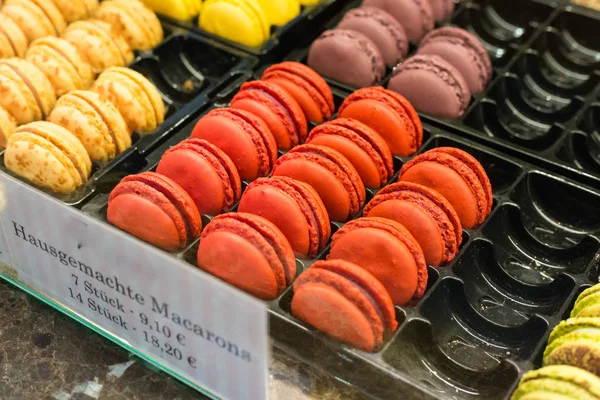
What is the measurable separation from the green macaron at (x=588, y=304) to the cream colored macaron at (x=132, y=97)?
117cm

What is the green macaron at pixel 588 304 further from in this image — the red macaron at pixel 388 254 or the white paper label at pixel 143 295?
the white paper label at pixel 143 295

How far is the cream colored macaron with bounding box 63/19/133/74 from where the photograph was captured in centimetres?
206

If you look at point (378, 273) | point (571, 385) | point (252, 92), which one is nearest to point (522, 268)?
point (378, 273)

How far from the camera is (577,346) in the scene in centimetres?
122

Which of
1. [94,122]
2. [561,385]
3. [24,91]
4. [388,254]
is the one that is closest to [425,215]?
[388,254]

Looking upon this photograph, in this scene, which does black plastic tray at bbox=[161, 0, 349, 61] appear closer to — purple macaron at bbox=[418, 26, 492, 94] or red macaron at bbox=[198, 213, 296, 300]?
purple macaron at bbox=[418, 26, 492, 94]

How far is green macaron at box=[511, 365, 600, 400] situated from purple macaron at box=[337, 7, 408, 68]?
1245mm

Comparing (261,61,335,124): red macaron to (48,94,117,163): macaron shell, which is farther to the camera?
(261,61,335,124): red macaron

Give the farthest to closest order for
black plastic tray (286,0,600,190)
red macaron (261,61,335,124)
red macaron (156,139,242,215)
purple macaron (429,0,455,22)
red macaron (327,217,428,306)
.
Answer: purple macaron (429,0,455,22), black plastic tray (286,0,600,190), red macaron (261,61,335,124), red macaron (156,139,242,215), red macaron (327,217,428,306)

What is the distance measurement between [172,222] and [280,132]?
449 millimetres

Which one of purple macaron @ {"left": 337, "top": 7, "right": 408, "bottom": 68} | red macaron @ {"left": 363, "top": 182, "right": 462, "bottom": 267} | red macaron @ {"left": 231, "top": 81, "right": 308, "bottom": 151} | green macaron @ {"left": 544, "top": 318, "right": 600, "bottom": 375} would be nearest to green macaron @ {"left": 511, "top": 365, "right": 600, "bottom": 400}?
green macaron @ {"left": 544, "top": 318, "right": 600, "bottom": 375}

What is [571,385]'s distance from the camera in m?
1.14

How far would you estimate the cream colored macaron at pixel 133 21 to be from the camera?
85.3 inches

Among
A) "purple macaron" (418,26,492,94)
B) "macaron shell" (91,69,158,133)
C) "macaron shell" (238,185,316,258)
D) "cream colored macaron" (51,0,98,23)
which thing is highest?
"purple macaron" (418,26,492,94)
